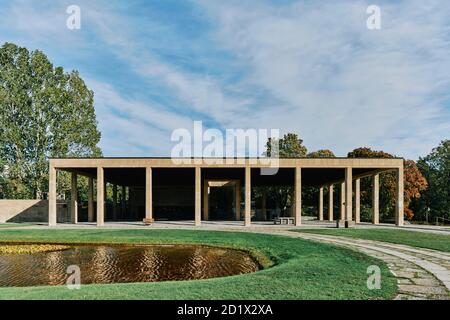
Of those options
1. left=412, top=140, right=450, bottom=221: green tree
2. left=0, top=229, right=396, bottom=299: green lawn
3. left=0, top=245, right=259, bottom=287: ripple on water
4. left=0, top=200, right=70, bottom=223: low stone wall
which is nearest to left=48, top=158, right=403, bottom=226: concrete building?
left=0, top=200, right=70, bottom=223: low stone wall

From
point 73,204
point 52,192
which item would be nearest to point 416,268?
point 52,192

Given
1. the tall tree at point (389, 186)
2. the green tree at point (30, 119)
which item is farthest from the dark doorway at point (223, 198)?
the green tree at point (30, 119)

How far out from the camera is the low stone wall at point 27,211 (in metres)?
35.4

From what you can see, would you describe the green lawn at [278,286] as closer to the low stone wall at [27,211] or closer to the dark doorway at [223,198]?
the low stone wall at [27,211]

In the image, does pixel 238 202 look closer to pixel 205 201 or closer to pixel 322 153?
pixel 205 201

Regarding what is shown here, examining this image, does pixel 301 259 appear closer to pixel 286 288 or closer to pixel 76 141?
pixel 286 288

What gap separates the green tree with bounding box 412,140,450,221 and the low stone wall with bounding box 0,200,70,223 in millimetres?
41428

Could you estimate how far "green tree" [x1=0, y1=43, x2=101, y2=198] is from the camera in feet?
123

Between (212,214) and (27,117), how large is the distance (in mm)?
23355

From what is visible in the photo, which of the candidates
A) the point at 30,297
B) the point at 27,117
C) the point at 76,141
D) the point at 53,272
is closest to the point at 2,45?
the point at 27,117

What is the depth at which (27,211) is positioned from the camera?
3566 centimetres

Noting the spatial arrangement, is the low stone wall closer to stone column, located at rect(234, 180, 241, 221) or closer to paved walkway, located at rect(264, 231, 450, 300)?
stone column, located at rect(234, 180, 241, 221)

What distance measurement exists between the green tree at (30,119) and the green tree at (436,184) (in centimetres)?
4418

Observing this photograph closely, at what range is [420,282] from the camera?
340 inches
